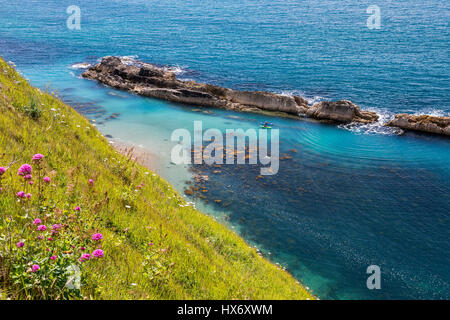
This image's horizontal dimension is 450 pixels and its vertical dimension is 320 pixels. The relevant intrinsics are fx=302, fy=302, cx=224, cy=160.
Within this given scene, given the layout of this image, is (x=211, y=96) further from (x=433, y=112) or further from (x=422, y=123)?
(x=433, y=112)

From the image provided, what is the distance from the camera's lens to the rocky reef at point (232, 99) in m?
38.0

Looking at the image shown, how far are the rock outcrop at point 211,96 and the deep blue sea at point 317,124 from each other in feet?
8.24

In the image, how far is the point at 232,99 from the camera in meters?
46.4

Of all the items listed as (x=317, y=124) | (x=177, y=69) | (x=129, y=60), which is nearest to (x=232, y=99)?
(x=317, y=124)

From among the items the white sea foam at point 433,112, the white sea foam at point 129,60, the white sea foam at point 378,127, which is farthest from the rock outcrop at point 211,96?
the white sea foam at point 129,60

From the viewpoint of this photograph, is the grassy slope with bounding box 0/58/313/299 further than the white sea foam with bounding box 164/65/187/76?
No

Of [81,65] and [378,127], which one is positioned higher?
[81,65]

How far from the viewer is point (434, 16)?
94.6 m

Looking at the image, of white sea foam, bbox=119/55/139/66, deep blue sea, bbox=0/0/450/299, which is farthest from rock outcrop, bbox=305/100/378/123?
white sea foam, bbox=119/55/139/66

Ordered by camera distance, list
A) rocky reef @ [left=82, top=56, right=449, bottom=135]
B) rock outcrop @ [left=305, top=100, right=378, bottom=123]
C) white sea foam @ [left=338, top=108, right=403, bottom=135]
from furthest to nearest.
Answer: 1. rock outcrop @ [left=305, top=100, right=378, bottom=123]
2. rocky reef @ [left=82, top=56, right=449, bottom=135]
3. white sea foam @ [left=338, top=108, right=403, bottom=135]

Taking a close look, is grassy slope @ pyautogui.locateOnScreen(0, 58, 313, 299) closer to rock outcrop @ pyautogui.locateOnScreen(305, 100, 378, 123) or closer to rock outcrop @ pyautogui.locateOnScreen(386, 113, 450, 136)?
rock outcrop @ pyautogui.locateOnScreen(305, 100, 378, 123)

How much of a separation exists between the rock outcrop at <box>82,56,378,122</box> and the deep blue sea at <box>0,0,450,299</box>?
98.9 inches

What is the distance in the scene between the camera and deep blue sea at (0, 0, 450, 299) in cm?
1767

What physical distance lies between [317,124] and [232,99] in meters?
13.6
